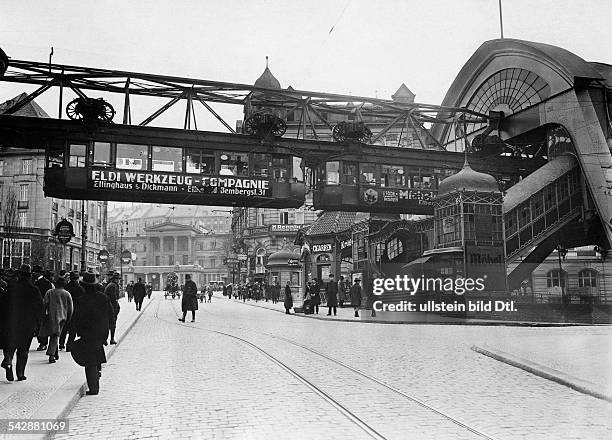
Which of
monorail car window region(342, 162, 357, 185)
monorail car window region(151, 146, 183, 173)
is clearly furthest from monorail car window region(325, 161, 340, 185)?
monorail car window region(151, 146, 183, 173)

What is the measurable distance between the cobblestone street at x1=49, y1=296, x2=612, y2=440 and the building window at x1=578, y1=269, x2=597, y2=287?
88.2 ft

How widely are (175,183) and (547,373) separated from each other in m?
17.6

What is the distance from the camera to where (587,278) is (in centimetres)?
3991

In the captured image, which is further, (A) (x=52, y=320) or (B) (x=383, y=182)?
(B) (x=383, y=182)

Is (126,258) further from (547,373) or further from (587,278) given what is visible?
(547,373)

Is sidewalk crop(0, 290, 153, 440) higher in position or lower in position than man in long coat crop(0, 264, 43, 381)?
lower

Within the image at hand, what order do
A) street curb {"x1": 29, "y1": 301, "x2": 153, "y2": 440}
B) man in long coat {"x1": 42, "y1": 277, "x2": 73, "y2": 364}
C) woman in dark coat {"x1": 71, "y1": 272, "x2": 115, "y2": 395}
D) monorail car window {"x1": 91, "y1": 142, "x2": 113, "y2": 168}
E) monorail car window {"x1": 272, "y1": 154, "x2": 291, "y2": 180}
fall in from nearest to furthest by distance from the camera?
street curb {"x1": 29, "y1": 301, "x2": 153, "y2": 440} → woman in dark coat {"x1": 71, "y1": 272, "x2": 115, "y2": 395} → man in long coat {"x1": 42, "y1": 277, "x2": 73, "y2": 364} → monorail car window {"x1": 91, "y1": 142, "x2": 113, "y2": 168} → monorail car window {"x1": 272, "y1": 154, "x2": 291, "y2": 180}

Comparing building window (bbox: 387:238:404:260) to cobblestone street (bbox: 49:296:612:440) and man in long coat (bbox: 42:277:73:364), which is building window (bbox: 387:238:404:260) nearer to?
cobblestone street (bbox: 49:296:612:440)

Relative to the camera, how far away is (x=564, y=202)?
28516 millimetres

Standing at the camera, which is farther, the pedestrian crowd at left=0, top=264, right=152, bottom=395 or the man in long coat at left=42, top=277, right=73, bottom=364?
the man in long coat at left=42, top=277, right=73, bottom=364

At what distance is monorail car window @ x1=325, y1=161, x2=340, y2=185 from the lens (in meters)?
28.2

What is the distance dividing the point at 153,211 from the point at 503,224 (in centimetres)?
14267

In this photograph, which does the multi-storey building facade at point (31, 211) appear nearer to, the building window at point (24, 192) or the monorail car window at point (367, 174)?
the building window at point (24, 192)

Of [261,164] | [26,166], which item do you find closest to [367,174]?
[261,164]
